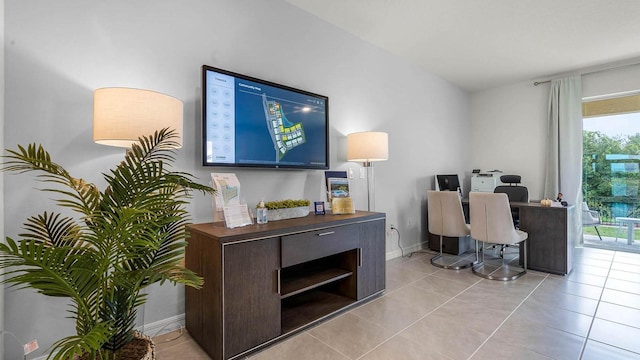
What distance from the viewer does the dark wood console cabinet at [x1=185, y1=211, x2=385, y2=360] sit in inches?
66.5

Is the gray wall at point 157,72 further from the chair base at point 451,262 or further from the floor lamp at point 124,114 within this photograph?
the chair base at point 451,262

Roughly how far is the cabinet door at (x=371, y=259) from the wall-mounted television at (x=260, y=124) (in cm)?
77

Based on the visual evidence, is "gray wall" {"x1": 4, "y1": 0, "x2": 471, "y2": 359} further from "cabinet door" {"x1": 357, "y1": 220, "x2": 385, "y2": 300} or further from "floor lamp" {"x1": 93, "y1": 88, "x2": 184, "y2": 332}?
"cabinet door" {"x1": 357, "y1": 220, "x2": 385, "y2": 300}

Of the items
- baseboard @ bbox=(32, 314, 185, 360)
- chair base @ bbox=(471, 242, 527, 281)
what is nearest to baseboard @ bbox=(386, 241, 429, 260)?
chair base @ bbox=(471, 242, 527, 281)

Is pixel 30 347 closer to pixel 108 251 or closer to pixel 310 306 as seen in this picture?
pixel 108 251

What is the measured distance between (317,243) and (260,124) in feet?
3.56

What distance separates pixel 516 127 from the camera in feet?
16.9

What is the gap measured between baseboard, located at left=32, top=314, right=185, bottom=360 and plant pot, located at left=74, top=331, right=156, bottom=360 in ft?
2.34

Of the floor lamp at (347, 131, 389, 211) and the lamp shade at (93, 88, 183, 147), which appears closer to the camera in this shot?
the lamp shade at (93, 88, 183, 147)

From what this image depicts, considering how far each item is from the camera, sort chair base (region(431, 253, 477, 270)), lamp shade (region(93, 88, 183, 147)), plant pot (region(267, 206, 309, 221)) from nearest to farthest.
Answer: lamp shade (region(93, 88, 183, 147))
plant pot (region(267, 206, 309, 221))
chair base (region(431, 253, 477, 270))

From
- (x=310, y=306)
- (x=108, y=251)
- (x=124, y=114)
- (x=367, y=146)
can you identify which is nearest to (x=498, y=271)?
(x=367, y=146)

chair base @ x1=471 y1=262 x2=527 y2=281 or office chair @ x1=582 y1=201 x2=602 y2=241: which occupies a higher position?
office chair @ x1=582 y1=201 x2=602 y2=241

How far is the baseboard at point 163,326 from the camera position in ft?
6.41

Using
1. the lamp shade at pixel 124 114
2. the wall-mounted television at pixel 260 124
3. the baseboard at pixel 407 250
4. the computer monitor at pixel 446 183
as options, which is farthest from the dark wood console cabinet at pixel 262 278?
the computer monitor at pixel 446 183
